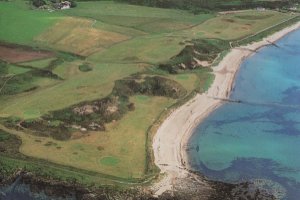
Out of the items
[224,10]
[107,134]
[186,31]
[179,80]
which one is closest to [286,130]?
[179,80]

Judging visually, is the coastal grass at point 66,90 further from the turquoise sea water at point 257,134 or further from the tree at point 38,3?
the tree at point 38,3

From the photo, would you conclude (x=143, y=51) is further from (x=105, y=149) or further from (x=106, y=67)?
(x=105, y=149)

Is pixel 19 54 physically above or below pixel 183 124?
above

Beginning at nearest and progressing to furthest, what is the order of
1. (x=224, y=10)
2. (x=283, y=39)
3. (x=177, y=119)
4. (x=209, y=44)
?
1. (x=177, y=119)
2. (x=209, y=44)
3. (x=283, y=39)
4. (x=224, y=10)

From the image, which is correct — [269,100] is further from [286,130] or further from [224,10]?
[224,10]

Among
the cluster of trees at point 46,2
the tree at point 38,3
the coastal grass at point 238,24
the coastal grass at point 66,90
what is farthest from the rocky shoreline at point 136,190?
the cluster of trees at point 46,2

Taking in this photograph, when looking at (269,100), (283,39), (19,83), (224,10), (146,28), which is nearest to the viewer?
(19,83)

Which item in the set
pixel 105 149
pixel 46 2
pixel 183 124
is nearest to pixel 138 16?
pixel 46 2
